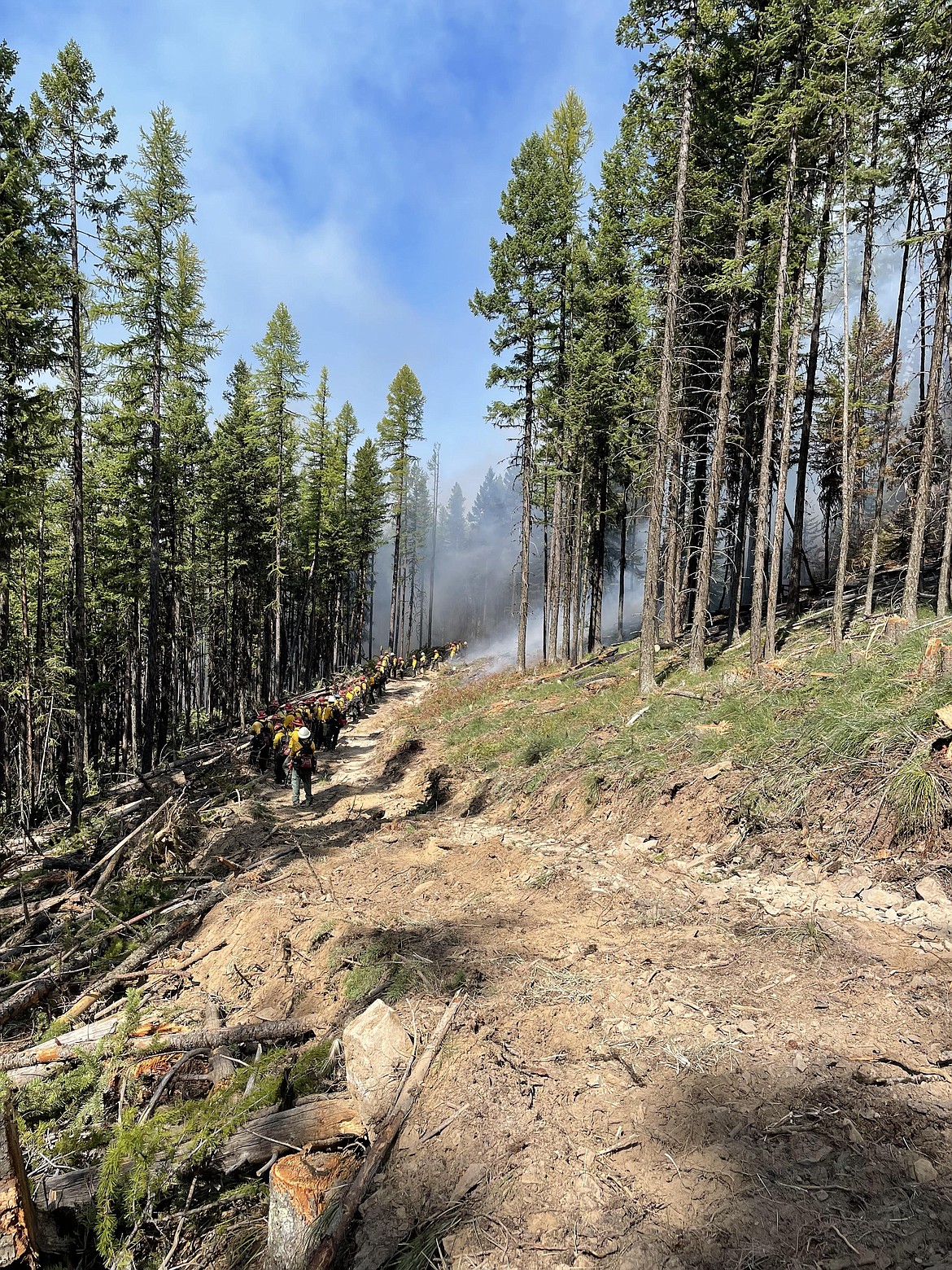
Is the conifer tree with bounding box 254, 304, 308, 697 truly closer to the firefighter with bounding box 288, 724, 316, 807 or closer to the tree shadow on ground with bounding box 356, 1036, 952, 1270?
the firefighter with bounding box 288, 724, 316, 807

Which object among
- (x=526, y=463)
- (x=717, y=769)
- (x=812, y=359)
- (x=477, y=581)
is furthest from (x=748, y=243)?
(x=477, y=581)

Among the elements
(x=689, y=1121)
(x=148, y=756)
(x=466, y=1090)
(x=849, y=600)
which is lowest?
(x=148, y=756)

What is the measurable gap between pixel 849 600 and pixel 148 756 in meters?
23.9

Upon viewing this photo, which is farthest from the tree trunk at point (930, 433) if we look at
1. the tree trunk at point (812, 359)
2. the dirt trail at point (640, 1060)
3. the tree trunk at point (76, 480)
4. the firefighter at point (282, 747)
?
the tree trunk at point (76, 480)

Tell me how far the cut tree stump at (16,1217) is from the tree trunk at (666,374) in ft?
40.0

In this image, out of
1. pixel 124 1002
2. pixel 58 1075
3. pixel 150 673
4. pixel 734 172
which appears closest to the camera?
pixel 58 1075

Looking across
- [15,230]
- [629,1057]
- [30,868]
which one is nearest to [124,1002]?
[629,1057]

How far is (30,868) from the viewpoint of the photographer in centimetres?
1036

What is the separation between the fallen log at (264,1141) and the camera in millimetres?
3600

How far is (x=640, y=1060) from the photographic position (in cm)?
398

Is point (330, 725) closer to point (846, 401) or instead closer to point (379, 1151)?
point (379, 1151)

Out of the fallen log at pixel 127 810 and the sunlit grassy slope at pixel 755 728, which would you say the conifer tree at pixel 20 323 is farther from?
the sunlit grassy slope at pixel 755 728

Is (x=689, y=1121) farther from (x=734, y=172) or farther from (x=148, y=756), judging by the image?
(x=734, y=172)

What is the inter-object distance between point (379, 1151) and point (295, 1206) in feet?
1.69
